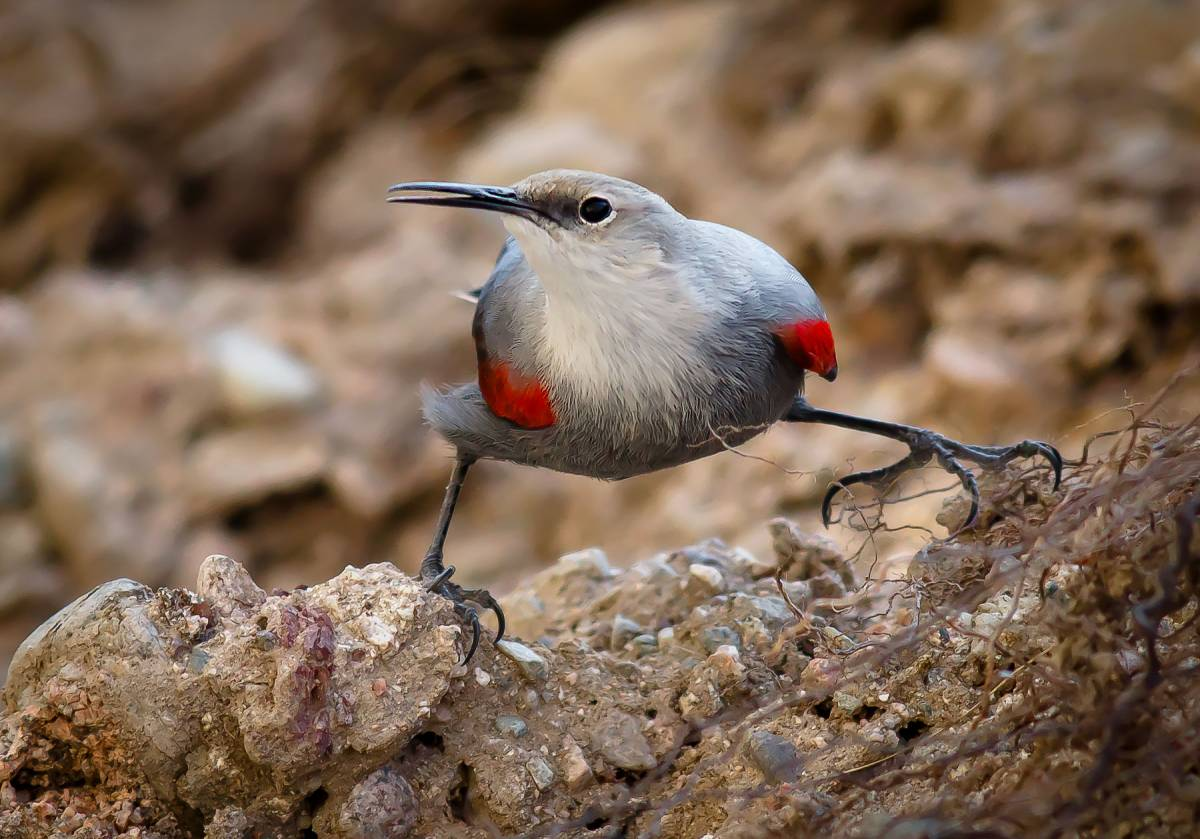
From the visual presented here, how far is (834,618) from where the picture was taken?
134 inches

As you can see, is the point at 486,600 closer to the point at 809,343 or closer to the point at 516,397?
the point at 516,397

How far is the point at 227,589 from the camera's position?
3057 mm

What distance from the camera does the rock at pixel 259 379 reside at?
750cm

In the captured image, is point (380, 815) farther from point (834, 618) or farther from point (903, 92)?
point (903, 92)

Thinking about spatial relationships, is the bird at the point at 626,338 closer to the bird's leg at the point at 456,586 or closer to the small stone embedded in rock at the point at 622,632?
the bird's leg at the point at 456,586

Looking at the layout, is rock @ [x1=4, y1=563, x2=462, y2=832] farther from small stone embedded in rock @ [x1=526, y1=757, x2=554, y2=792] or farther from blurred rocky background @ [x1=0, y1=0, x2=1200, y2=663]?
blurred rocky background @ [x1=0, y1=0, x2=1200, y2=663]

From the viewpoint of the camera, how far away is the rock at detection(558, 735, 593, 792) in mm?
2945

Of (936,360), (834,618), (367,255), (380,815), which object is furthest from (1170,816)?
(367,255)

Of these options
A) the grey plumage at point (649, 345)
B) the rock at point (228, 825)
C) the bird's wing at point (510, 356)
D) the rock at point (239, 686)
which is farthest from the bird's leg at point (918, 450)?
the rock at point (228, 825)

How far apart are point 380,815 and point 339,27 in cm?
744

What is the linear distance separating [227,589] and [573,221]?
1258 mm

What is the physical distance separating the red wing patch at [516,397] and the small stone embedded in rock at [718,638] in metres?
0.72

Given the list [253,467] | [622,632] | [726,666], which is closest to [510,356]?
[622,632]

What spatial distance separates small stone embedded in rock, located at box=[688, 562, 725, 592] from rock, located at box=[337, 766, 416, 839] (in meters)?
1.17
